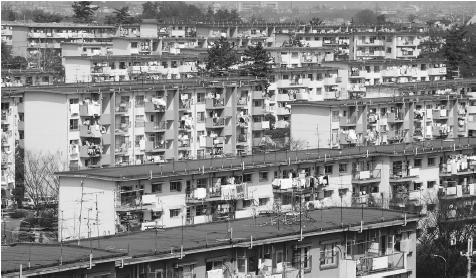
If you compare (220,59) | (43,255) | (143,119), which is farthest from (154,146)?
(43,255)

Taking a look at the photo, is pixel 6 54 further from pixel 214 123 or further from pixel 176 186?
pixel 176 186

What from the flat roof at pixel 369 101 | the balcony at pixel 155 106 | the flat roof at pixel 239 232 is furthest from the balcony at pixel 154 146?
the flat roof at pixel 239 232

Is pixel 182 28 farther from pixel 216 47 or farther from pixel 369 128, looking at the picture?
pixel 369 128

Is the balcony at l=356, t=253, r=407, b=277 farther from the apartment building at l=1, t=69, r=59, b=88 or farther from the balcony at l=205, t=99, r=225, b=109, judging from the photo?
the apartment building at l=1, t=69, r=59, b=88

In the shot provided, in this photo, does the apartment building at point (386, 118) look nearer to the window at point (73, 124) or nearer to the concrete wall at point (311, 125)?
the concrete wall at point (311, 125)

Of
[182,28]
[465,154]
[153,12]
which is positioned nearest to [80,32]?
[182,28]

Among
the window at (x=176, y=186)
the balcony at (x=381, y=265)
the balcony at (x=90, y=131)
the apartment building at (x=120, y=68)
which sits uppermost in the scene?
the apartment building at (x=120, y=68)
